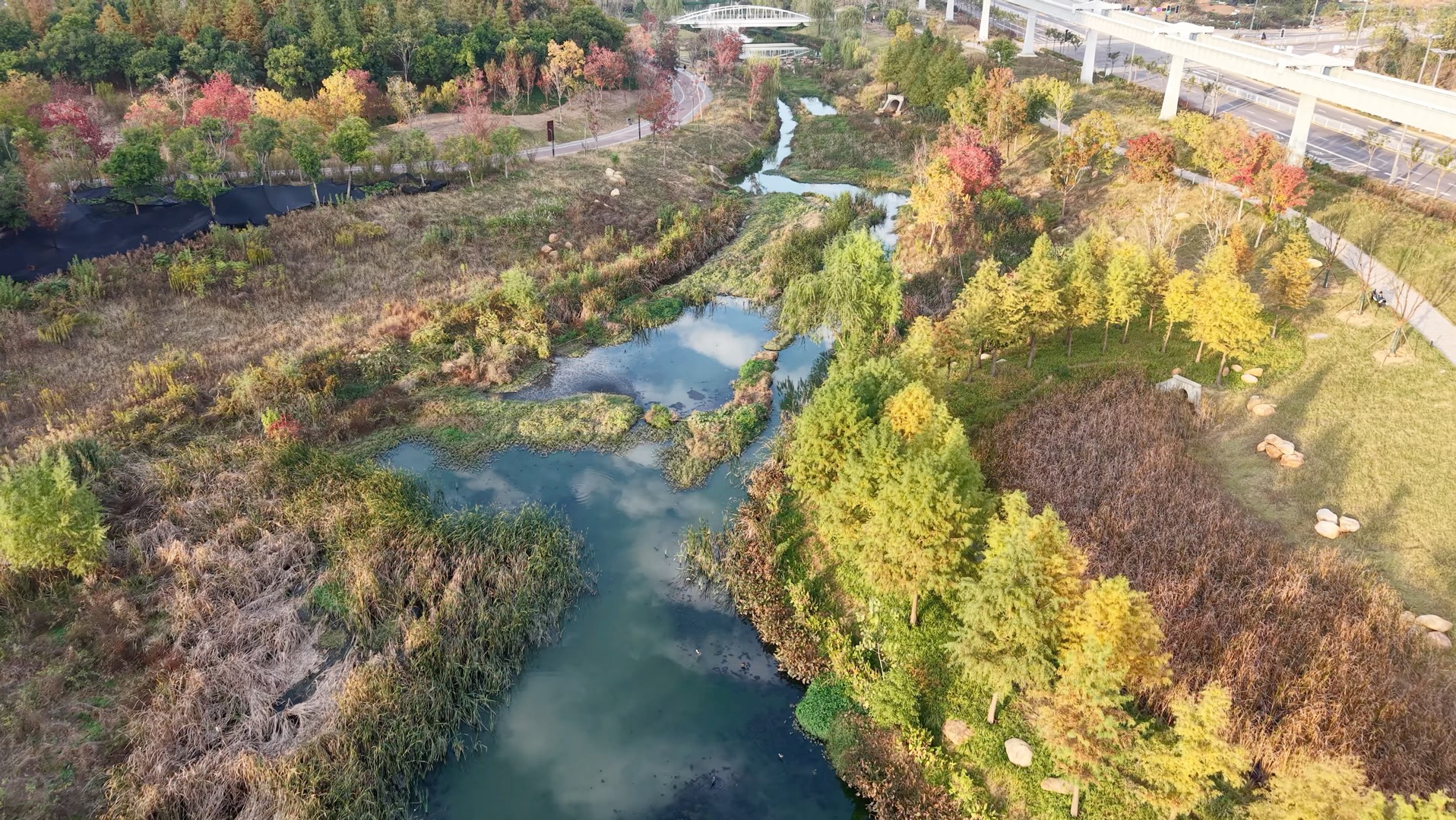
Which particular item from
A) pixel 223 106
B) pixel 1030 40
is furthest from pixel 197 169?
pixel 1030 40

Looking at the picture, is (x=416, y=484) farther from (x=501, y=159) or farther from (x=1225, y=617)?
(x=501, y=159)

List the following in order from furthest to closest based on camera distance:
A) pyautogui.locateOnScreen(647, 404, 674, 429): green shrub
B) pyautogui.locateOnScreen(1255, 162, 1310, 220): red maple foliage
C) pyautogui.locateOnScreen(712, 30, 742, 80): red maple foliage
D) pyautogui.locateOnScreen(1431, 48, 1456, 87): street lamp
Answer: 1. pyautogui.locateOnScreen(712, 30, 742, 80): red maple foliage
2. pyautogui.locateOnScreen(1431, 48, 1456, 87): street lamp
3. pyautogui.locateOnScreen(1255, 162, 1310, 220): red maple foliage
4. pyautogui.locateOnScreen(647, 404, 674, 429): green shrub

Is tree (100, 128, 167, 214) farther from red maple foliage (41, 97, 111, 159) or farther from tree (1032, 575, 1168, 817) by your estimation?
tree (1032, 575, 1168, 817)

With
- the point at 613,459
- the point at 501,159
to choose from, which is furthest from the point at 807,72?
the point at 613,459

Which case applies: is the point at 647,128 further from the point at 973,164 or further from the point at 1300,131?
the point at 1300,131

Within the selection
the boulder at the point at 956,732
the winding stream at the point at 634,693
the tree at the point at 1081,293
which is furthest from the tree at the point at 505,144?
the boulder at the point at 956,732

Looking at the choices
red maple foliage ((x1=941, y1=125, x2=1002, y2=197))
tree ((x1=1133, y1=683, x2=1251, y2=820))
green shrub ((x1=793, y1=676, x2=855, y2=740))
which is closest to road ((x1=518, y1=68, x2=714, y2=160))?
red maple foliage ((x1=941, y1=125, x2=1002, y2=197))

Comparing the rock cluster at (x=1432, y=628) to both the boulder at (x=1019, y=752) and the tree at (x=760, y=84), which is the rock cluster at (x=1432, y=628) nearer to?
the boulder at (x=1019, y=752)
